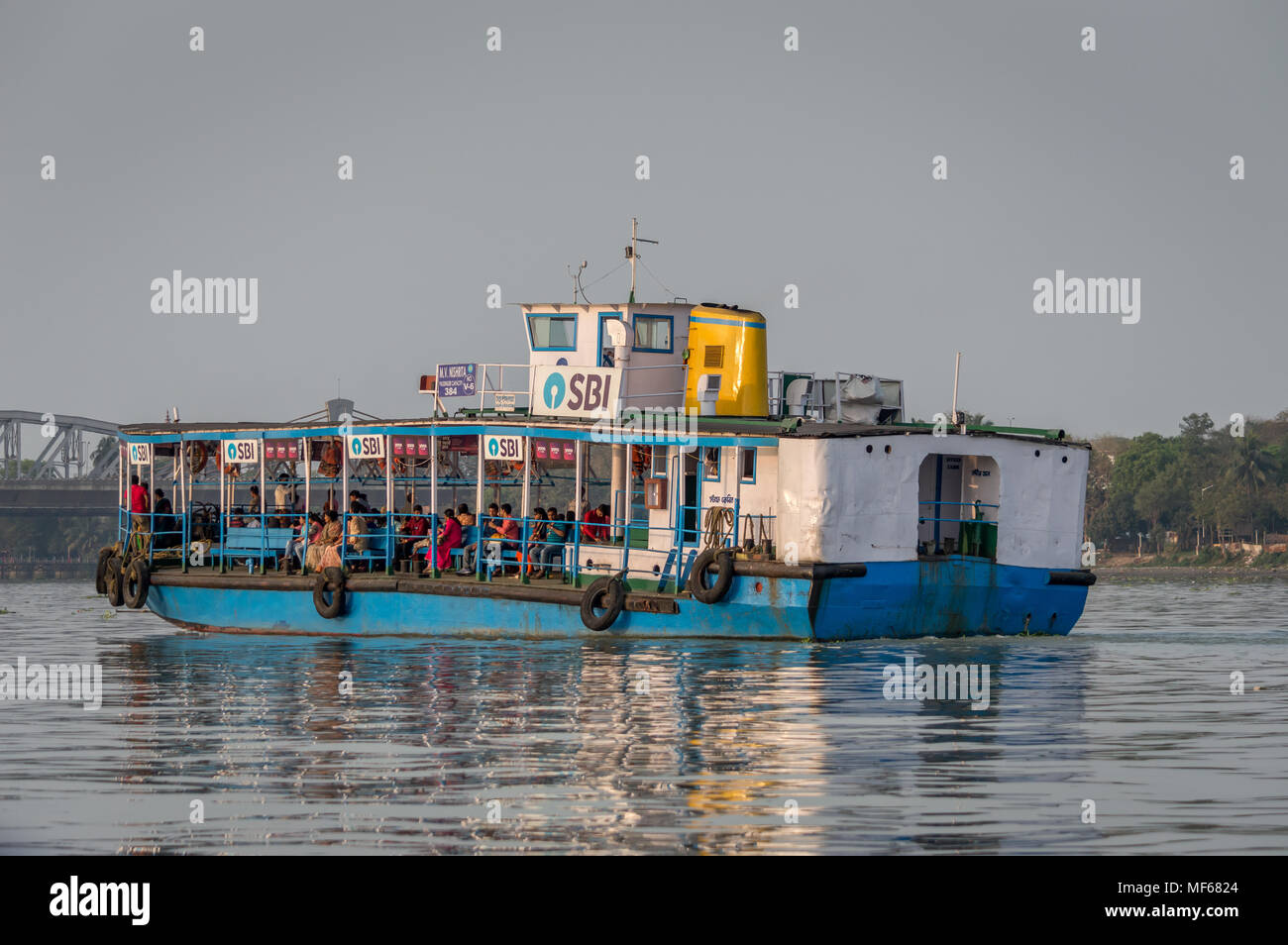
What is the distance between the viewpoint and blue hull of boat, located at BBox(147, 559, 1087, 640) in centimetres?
2638

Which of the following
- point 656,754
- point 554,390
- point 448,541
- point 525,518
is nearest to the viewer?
point 656,754

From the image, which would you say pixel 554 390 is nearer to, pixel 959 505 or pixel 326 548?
pixel 326 548

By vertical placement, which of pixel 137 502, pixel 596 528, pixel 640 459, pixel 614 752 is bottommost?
pixel 614 752

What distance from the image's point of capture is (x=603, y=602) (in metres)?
27.9

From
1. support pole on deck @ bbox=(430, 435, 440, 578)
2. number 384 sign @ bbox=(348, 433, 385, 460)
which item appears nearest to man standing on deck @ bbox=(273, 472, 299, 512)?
number 384 sign @ bbox=(348, 433, 385, 460)

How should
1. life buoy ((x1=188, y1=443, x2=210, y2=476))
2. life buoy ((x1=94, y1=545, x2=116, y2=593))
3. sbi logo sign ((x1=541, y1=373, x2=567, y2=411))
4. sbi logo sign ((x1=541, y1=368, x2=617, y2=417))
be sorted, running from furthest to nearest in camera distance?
life buoy ((x1=94, y1=545, x2=116, y2=593))
life buoy ((x1=188, y1=443, x2=210, y2=476))
sbi logo sign ((x1=541, y1=373, x2=567, y2=411))
sbi logo sign ((x1=541, y1=368, x2=617, y2=417))

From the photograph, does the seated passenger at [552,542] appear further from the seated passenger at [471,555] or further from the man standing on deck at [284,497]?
the man standing on deck at [284,497]

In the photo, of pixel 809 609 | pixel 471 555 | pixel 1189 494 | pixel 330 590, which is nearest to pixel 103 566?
pixel 330 590

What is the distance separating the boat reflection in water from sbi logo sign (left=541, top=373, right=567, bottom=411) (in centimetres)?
711

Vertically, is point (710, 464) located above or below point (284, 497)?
above

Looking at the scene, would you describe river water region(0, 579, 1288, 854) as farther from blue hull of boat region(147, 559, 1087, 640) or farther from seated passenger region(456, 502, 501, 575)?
seated passenger region(456, 502, 501, 575)

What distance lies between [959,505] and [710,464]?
4.25 metres
